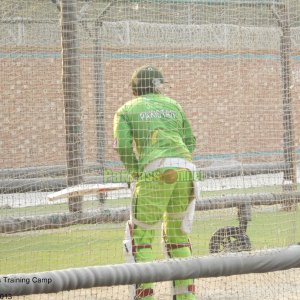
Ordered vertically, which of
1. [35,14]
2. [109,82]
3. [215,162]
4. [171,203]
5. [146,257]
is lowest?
[146,257]

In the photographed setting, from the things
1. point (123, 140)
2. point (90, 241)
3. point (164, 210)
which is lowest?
point (164, 210)

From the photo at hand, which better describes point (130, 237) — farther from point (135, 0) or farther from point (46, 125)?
point (135, 0)

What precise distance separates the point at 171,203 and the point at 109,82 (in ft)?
3.35

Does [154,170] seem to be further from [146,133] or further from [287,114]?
[287,114]

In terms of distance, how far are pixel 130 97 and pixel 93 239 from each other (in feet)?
4.40

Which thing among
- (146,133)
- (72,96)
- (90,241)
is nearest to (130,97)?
(72,96)

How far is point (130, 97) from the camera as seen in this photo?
610 centimetres

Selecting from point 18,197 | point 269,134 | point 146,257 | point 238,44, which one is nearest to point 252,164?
point 269,134

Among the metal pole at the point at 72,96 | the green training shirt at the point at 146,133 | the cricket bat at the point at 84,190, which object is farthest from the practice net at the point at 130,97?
the green training shirt at the point at 146,133

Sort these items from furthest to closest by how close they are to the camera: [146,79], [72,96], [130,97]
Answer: [130,97] < [72,96] < [146,79]

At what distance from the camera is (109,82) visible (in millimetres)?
5770

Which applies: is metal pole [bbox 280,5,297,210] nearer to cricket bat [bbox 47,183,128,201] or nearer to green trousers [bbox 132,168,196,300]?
green trousers [bbox 132,168,196,300]

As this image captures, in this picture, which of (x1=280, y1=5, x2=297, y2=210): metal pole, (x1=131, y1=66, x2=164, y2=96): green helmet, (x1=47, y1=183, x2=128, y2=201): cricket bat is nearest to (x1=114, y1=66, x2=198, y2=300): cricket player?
(x1=131, y1=66, x2=164, y2=96): green helmet

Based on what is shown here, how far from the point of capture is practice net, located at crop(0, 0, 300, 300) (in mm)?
5453
